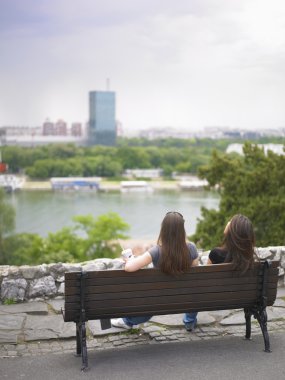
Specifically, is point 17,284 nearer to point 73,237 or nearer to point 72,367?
point 72,367

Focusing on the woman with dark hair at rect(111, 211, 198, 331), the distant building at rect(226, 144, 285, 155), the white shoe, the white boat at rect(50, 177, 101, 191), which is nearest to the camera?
the woman with dark hair at rect(111, 211, 198, 331)

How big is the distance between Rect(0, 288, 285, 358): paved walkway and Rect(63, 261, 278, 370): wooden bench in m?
0.24

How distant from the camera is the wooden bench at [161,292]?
341 centimetres

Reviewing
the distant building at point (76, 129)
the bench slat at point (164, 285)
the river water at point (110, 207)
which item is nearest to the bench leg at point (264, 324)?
the bench slat at point (164, 285)

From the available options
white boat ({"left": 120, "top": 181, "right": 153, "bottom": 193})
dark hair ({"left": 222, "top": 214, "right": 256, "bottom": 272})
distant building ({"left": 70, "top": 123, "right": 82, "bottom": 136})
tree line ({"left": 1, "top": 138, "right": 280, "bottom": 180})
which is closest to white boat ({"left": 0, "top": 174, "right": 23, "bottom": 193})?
tree line ({"left": 1, "top": 138, "right": 280, "bottom": 180})

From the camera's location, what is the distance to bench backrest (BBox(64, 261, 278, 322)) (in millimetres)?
3410

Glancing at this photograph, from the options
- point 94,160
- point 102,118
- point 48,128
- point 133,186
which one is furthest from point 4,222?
point 48,128

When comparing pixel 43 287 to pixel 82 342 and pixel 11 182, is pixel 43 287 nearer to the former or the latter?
pixel 82 342

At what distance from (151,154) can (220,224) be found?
8048 centimetres

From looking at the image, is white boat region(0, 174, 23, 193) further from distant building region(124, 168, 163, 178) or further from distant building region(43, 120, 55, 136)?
distant building region(43, 120, 55, 136)

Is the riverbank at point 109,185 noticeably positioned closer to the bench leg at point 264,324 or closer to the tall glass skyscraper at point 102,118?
the tall glass skyscraper at point 102,118

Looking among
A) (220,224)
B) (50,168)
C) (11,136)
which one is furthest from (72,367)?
(11,136)

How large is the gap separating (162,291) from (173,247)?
29cm

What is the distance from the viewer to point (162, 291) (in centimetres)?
354
